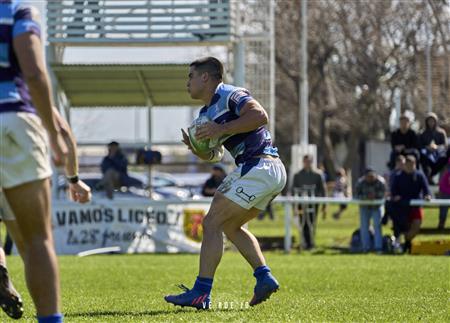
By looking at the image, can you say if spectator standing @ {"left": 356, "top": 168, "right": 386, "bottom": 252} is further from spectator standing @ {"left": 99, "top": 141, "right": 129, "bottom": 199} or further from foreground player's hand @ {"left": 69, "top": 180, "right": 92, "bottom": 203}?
foreground player's hand @ {"left": 69, "top": 180, "right": 92, "bottom": 203}

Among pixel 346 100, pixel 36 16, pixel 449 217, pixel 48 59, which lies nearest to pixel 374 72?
pixel 346 100

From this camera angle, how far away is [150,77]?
2312 centimetres

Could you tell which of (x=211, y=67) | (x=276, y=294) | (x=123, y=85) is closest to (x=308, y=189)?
(x=123, y=85)

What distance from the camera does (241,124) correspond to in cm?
863

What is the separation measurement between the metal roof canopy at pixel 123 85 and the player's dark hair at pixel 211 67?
13.3 m

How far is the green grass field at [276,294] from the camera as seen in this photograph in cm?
848

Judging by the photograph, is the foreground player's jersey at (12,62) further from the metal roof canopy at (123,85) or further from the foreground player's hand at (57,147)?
the metal roof canopy at (123,85)

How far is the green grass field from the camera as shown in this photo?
848cm

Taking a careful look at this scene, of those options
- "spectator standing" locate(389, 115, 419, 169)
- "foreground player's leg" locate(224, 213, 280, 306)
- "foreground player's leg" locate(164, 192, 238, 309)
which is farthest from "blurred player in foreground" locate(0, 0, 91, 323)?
"spectator standing" locate(389, 115, 419, 169)

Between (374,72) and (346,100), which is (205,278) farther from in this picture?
(346,100)

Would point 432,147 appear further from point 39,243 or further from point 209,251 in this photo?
point 39,243

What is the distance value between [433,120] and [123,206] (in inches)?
236

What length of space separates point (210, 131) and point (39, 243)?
9.29ft

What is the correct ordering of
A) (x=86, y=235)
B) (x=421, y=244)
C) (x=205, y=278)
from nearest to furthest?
(x=205, y=278) → (x=421, y=244) → (x=86, y=235)
